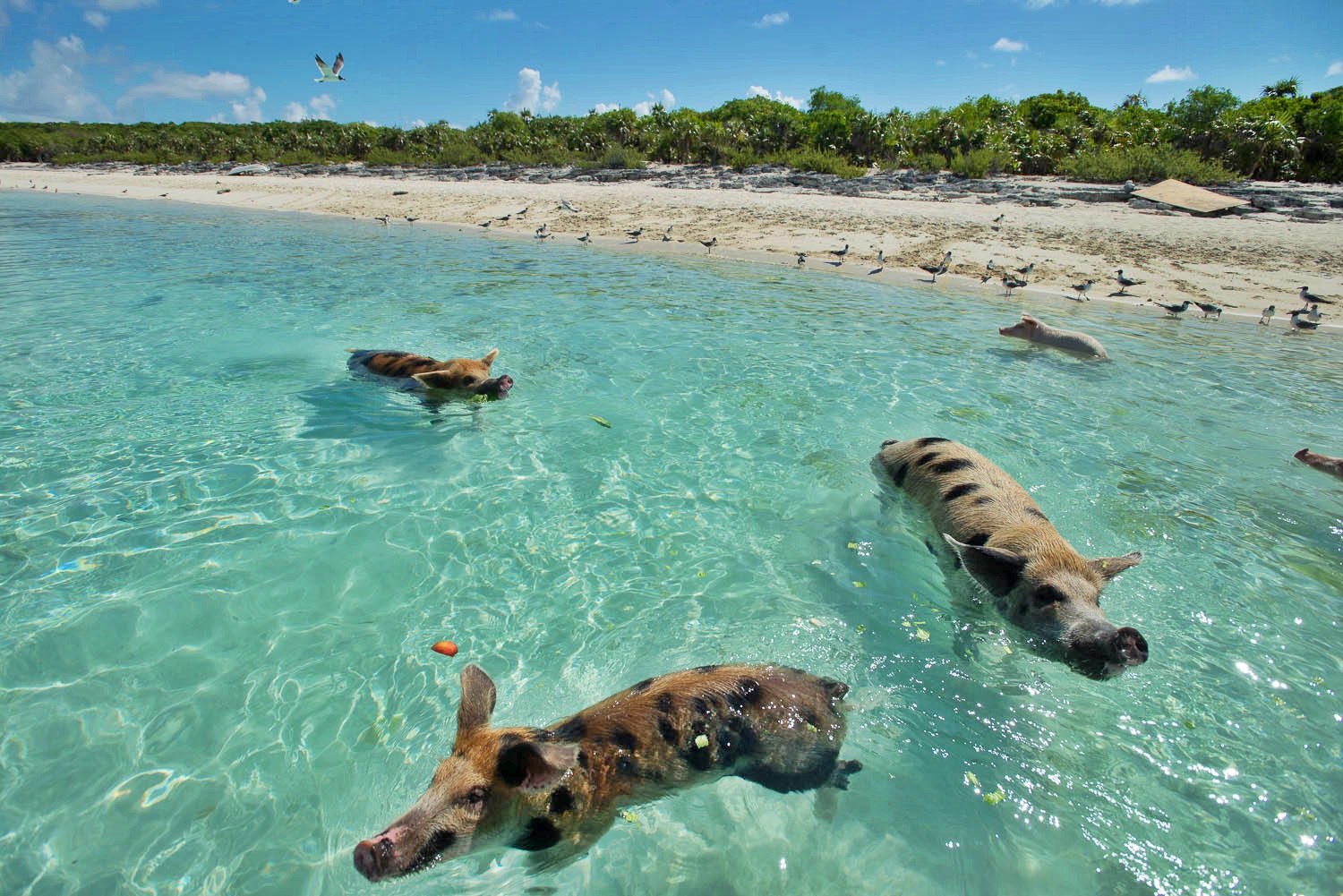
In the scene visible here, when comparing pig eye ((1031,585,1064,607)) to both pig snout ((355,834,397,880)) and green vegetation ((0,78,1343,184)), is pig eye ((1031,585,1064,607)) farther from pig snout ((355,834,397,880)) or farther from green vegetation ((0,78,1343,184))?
green vegetation ((0,78,1343,184))

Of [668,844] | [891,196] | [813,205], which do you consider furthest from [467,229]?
[668,844]

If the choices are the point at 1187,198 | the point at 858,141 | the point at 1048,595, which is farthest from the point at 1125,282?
the point at 858,141

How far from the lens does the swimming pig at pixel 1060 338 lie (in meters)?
11.9

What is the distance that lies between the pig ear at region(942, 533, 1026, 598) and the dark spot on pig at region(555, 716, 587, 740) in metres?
2.55

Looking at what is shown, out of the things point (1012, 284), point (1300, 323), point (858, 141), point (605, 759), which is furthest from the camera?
point (858, 141)

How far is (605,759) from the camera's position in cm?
310

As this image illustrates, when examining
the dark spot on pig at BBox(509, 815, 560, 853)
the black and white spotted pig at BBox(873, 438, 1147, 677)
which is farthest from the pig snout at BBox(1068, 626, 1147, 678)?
the dark spot on pig at BBox(509, 815, 560, 853)

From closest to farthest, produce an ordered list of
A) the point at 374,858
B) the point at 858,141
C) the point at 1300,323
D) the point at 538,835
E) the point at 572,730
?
the point at 374,858
the point at 538,835
the point at 572,730
the point at 1300,323
the point at 858,141

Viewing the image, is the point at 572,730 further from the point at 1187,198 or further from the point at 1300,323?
the point at 1187,198

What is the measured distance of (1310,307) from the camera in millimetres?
14273

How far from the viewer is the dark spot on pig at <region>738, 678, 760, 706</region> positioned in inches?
133

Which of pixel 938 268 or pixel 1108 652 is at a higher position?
pixel 938 268

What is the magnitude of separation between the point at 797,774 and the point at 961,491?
2.99 m

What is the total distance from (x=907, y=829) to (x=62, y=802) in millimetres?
4606
